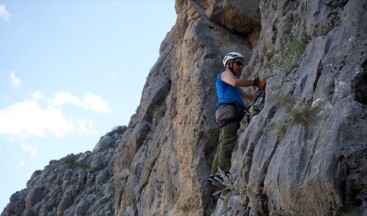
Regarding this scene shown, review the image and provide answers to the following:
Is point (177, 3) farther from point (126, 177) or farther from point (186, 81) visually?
point (126, 177)

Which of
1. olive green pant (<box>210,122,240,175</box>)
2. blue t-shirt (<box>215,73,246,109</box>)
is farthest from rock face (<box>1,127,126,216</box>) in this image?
blue t-shirt (<box>215,73,246,109</box>)

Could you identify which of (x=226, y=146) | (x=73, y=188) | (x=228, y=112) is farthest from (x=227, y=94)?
(x=73, y=188)

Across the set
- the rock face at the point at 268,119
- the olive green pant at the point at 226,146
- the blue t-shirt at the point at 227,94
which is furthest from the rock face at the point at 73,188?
the blue t-shirt at the point at 227,94

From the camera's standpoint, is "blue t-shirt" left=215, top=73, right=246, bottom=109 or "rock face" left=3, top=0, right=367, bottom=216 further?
"blue t-shirt" left=215, top=73, right=246, bottom=109

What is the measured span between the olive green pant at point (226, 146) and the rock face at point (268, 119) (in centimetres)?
27

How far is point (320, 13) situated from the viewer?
7.93 meters

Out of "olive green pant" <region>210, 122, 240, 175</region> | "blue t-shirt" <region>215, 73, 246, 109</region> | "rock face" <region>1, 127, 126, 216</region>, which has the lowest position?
"olive green pant" <region>210, 122, 240, 175</region>

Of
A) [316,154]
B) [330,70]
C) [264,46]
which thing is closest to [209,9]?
[264,46]

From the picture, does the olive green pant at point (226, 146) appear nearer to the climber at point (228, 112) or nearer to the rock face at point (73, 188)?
the climber at point (228, 112)

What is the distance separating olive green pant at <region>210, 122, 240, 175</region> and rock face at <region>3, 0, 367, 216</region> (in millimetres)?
271

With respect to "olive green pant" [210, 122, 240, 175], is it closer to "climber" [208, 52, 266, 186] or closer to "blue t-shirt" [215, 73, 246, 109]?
"climber" [208, 52, 266, 186]

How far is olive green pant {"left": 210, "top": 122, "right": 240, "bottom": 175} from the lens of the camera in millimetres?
9719

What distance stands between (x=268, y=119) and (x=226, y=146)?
7.41ft

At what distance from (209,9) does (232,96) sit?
18.0ft
